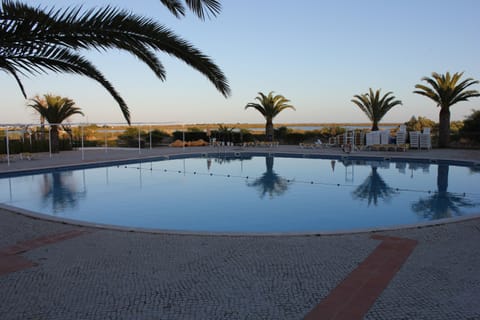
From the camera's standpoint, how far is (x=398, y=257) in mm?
4352

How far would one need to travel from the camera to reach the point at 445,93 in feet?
68.5

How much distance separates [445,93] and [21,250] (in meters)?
22.1

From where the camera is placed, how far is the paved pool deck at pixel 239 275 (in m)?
3.14

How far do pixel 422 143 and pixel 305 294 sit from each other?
65.7 feet

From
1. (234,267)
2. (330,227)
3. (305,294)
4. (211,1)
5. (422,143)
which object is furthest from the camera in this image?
(422,143)

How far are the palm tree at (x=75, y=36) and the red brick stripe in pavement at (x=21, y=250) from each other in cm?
212

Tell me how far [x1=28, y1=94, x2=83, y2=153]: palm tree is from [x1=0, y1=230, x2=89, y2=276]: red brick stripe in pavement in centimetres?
1712

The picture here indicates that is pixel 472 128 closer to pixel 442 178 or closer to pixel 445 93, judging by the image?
pixel 445 93

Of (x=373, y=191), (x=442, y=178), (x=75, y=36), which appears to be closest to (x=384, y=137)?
(x=442, y=178)

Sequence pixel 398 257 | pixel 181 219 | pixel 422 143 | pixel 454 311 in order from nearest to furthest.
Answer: pixel 454 311
pixel 398 257
pixel 181 219
pixel 422 143

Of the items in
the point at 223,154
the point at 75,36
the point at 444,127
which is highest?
the point at 75,36

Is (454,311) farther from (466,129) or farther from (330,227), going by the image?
(466,129)

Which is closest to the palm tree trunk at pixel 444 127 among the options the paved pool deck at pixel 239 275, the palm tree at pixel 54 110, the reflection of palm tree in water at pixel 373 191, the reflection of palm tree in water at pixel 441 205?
the reflection of palm tree in water at pixel 373 191

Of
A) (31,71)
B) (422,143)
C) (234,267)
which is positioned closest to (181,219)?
(234,267)
